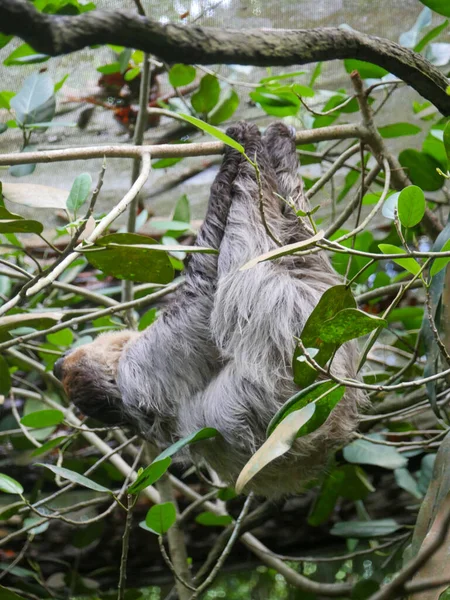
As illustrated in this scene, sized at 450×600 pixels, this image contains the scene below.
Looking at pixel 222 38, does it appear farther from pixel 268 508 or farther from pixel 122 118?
pixel 122 118

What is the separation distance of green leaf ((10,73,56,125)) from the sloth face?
3.63 feet

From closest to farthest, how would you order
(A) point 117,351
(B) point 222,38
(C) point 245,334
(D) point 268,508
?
(B) point 222,38 < (C) point 245,334 < (A) point 117,351 < (D) point 268,508

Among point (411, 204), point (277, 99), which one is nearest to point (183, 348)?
point (277, 99)

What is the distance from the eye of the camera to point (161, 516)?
2.38 meters

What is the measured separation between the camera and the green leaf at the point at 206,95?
3.16 meters

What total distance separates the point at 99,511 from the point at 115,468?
2.60 feet

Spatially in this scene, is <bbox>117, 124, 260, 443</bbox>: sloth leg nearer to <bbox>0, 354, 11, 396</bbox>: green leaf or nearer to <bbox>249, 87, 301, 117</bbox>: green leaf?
<bbox>249, 87, 301, 117</bbox>: green leaf

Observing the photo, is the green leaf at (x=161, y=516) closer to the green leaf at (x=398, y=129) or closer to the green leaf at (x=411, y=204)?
the green leaf at (x=411, y=204)

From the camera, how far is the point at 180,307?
2842mm

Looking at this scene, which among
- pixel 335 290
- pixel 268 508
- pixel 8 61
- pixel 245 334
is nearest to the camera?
pixel 335 290

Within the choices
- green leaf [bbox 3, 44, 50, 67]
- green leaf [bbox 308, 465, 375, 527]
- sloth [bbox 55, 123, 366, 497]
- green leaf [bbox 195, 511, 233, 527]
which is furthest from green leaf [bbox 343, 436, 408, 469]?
green leaf [bbox 3, 44, 50, 67]

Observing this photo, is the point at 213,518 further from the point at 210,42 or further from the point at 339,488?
the point at 210,42

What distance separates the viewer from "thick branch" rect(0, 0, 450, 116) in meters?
1.08

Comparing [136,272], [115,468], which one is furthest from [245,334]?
[115,468]
